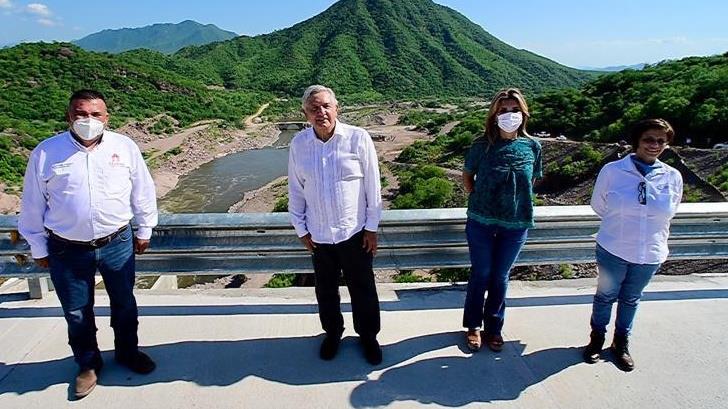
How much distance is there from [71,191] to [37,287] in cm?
177

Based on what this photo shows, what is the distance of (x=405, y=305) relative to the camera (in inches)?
158

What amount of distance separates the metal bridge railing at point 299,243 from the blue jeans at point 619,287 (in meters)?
0.92

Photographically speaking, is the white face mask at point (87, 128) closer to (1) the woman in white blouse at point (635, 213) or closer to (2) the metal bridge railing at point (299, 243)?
(2) the metal bridge railing at point (299, 243)

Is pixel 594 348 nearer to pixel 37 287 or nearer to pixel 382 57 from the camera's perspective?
pixel 37 287

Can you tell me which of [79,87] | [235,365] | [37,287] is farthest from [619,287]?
[79,87]

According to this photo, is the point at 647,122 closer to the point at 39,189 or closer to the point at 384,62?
the point at 39,189

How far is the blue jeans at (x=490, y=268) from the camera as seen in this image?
3.17m

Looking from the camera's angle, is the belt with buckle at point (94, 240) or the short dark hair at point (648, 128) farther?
the short dark hair at point (648, 128)

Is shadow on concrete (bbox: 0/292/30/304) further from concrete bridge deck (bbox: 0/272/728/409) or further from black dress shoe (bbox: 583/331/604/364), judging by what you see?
black dress shoe (bbox: 583/331/604/364)

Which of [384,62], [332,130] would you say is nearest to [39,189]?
[332,130]

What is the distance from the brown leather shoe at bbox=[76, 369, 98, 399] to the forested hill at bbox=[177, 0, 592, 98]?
114194mm

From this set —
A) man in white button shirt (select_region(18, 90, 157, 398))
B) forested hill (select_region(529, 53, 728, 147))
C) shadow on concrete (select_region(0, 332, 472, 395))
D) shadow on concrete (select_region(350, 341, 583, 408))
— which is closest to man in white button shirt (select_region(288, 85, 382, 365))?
shadow on concrete (select_region(0, 332, 472, 395))

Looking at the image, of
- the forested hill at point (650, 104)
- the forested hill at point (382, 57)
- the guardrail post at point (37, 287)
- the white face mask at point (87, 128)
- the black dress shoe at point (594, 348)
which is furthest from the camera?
the forested hill at point (382, 57)

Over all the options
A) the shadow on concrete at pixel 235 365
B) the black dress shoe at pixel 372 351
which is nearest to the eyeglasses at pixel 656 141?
the shadow on concrete at pixel 235 365
